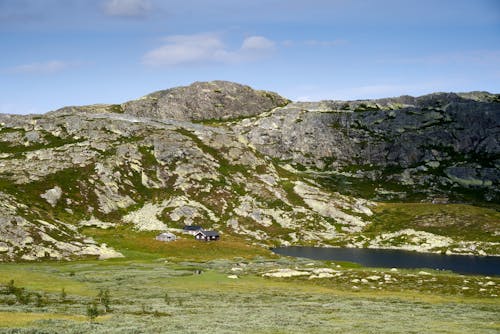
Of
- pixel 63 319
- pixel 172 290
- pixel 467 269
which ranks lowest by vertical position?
pixel 467 269

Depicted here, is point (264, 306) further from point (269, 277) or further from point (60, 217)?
point (60, 217)

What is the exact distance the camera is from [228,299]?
78.2 m

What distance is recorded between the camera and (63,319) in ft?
168

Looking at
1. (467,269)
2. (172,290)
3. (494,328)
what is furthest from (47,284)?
(467,269)

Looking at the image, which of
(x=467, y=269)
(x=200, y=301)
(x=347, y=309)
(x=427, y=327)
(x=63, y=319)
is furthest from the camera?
(x=467, y=269)

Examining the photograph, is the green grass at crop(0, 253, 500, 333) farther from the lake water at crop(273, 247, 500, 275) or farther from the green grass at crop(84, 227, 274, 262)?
the lake water at crop(273, 247, 500, 275)

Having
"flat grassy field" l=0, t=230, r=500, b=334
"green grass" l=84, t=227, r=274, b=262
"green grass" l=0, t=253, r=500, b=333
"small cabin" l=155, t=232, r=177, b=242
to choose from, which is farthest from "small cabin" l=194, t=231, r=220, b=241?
"green grass" l=0, t=253, r=500, b=333

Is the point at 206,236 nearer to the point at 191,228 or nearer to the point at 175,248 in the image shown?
the point at 191,228

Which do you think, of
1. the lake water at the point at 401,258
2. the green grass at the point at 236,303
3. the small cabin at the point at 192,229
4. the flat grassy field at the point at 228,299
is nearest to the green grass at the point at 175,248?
the flat grassy field at the point at 228,299

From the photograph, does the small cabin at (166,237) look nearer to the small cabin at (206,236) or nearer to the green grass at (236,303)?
the small cabin at (206,236)

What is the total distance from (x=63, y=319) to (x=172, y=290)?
37.5 metres

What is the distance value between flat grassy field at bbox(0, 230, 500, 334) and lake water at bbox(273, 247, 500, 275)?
24959 mm

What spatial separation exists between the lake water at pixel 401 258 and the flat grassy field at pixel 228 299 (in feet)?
81.9

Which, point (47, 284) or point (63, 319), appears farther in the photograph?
point (47, 284)
